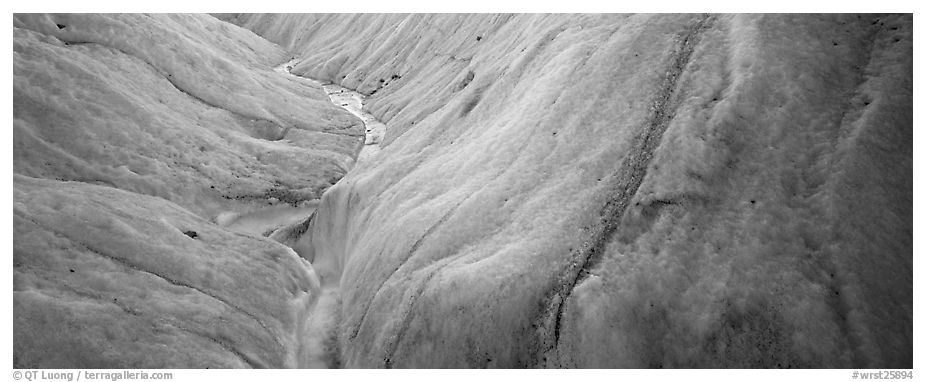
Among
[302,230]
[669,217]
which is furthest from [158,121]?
[669,217]

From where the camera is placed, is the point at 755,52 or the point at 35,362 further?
the point at 755,52

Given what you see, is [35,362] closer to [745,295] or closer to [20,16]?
[745,295]

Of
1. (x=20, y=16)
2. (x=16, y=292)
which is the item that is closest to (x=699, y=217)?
(x=16, y=292)

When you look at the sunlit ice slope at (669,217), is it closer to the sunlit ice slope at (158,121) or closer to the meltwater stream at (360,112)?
the sunlit ice slope at (158,121)

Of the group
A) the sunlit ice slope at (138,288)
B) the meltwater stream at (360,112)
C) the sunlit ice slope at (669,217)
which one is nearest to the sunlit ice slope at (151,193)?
the sunlit ice slope at (138,288)

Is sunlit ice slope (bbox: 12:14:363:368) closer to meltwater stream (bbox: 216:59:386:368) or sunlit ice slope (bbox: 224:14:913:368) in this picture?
meltwater stream (bbox: 216:59:386:368)

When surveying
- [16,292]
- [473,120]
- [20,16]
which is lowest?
[473,120]
